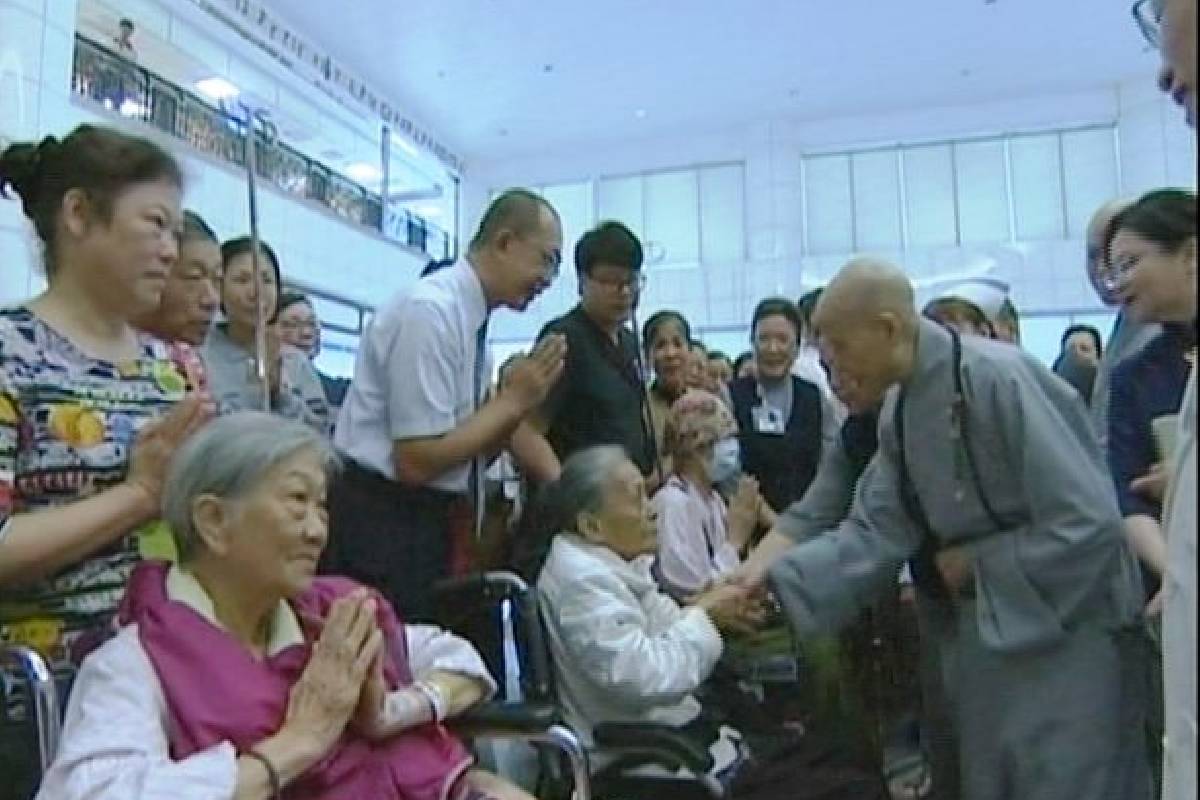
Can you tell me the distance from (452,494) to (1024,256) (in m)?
8.24

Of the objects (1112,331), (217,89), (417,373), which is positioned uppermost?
(217,89)

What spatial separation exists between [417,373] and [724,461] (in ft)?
4.37

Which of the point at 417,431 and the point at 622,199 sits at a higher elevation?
the point at 622,199

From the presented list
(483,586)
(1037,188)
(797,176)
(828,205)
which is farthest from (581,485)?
(1037,188)

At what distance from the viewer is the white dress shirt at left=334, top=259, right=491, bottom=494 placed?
1979 millimetres

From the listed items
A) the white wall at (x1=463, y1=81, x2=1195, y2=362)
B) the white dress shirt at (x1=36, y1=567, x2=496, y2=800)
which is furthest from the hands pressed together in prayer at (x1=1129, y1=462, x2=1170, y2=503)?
the white wall at (x1=463, y1=81, x2=1195, y2=362)

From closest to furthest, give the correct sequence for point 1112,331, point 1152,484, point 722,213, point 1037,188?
point 1152,484 < point 1112,331 < point 1037,188 < point 722,213

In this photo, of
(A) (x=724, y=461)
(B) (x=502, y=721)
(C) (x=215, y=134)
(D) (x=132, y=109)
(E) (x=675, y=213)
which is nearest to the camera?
(B) (x=502, y=721)

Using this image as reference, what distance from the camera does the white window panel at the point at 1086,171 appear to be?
9.12 metres

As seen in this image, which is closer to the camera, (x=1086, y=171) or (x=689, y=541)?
(x=689, y=541)

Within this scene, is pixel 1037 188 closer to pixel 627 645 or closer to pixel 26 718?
pixel 627 645

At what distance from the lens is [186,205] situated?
5.39 ft

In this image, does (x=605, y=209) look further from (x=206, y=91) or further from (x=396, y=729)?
(x=396, y=729)

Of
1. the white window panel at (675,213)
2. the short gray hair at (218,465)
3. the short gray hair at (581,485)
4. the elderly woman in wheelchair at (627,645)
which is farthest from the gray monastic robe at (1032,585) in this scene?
the white window panel at (675,213)
